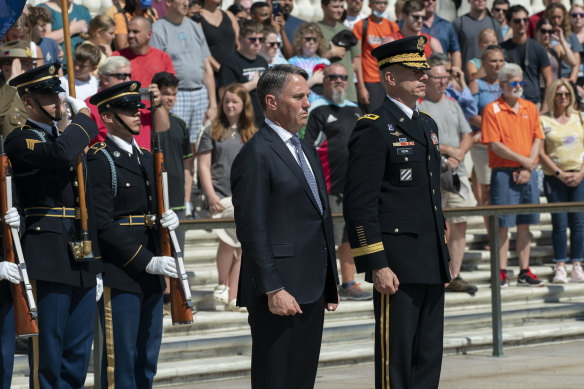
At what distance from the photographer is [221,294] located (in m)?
8.47

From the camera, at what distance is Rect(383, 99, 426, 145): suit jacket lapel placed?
5305mm

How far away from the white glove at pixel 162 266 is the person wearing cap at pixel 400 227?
3.18ft

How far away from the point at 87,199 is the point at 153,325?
75cm

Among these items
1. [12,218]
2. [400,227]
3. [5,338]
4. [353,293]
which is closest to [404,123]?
[400,227]

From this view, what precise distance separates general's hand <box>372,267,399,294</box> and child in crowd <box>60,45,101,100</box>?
4538 millimetres

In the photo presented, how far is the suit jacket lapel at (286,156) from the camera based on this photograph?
475 centimetres

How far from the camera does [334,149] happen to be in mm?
9406

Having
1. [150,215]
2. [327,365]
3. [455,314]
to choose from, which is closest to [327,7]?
[455,314]

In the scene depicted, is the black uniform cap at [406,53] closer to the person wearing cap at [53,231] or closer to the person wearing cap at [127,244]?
the person wearing cap at [127,244]

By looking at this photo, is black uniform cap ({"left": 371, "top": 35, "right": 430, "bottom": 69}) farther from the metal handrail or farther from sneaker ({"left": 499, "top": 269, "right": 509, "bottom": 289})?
sneaker ({"left": 499, "top": 269, "right": 509, "bottom": 289})

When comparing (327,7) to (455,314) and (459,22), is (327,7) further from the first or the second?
(455,314)

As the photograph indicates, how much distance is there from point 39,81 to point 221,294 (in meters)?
3.46

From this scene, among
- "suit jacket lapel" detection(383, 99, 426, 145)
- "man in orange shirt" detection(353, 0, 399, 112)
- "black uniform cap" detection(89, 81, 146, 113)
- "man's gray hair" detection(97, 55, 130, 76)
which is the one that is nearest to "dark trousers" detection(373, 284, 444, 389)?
"suit jacket lapel" detection(383, 99, 426, 145)

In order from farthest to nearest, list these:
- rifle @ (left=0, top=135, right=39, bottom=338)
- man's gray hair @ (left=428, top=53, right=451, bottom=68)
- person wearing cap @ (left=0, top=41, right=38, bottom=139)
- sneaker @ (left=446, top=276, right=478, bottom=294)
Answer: sneaker @ (left=446, top=276, right=478, bottom=294), man's gray hair @ (left=428, top=53, right=451, bottom=68), person wearing cap @ (left=0, top=41, right=38, bottom=139), rifle @ (left=0, top=135, right=39, bottom=338)
